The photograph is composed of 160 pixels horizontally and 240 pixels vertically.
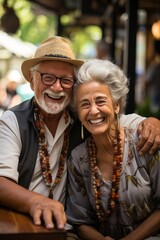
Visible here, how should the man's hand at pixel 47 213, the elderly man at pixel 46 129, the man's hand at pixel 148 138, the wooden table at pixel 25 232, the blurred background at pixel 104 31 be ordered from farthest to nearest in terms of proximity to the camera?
the blurred background at pixel 104 31 < the elderly man at pixel 46 129 < the man's hand at pixel 148 138 < the man's hand at pixel 47 213 < the wooden table at pixel 25 232

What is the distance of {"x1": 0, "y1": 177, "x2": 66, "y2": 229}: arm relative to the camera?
2002mm

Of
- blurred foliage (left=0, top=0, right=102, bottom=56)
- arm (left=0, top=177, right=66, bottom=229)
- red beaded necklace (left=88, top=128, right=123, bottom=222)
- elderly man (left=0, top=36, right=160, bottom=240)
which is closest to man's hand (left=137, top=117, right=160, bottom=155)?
elderly man (left=0, top=36, right=160, bottom=240)

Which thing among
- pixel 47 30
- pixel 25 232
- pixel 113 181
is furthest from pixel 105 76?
pixel 47 30

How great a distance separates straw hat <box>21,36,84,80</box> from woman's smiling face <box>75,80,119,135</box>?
24cm

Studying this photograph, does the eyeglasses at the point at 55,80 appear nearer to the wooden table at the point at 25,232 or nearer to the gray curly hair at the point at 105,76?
the gray curly hair at the point at 105,76

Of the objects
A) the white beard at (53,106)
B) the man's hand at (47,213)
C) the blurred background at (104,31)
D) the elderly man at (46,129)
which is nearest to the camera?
the man's hand at (47,213)

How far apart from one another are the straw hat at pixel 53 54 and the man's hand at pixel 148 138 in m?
0.52

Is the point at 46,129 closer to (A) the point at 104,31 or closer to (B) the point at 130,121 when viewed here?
(B) the point at 130,121

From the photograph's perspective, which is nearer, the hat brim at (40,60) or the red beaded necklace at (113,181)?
the red beaded necklace at (113,181)

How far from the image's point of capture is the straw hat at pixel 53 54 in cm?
264

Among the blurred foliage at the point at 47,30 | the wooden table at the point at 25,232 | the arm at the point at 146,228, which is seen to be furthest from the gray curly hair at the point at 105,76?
the blurred foliage at the point at 47,30

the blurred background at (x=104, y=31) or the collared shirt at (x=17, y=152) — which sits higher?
the blurred background at (x=104, y=31)

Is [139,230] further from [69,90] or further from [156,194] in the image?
[69,90]

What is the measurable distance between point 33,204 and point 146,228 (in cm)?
64
